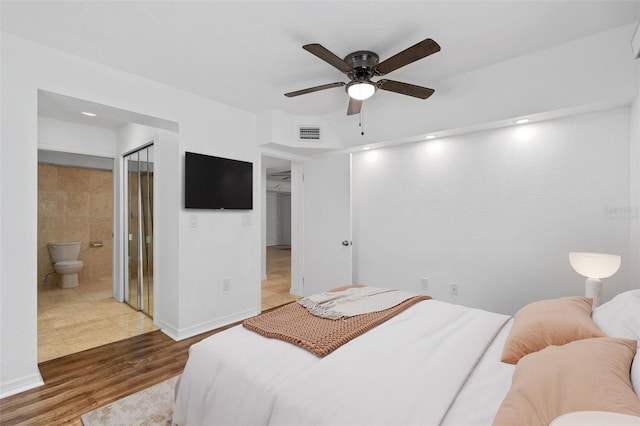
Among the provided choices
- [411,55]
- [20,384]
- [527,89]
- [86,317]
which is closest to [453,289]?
[527,89]

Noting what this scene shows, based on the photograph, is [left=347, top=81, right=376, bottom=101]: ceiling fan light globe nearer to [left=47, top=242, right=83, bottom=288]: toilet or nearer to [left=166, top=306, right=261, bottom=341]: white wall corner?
[left=166, top=306, right=261, bottom=341]: white wall corner

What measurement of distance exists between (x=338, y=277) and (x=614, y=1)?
3493 millimetres

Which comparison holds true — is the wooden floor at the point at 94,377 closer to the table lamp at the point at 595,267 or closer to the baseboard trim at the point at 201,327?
the baseboard trim at the point at 201,327

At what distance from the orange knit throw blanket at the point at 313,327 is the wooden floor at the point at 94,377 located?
126 centimetres

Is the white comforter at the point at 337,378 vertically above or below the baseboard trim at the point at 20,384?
above

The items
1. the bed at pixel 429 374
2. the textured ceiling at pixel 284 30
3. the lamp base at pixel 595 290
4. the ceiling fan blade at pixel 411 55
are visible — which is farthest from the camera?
the lamp base at pixel 595 290

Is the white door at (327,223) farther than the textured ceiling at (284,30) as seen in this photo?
Yes

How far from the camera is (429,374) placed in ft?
4.04

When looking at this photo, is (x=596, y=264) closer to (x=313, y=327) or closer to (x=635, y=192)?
(x=635, y=192)

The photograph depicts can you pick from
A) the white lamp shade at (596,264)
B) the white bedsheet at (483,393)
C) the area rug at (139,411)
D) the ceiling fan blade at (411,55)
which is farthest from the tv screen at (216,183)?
the white lamp shade at (596,264)

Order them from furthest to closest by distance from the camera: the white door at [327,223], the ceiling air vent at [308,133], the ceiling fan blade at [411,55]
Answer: the white door at [327,223] < the ceiling air vent at [308,133] < the ceiling fan blade at [411,55]

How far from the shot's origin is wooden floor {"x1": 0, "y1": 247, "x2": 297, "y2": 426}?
1975 mm

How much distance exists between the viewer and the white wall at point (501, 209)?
99.7 inches

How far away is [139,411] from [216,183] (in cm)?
215
